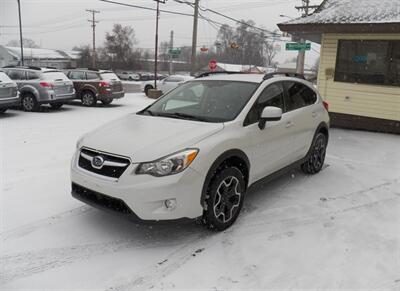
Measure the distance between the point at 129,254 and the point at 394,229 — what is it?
9.65 feet

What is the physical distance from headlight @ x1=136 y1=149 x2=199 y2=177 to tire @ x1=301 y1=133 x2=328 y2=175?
9.81ft

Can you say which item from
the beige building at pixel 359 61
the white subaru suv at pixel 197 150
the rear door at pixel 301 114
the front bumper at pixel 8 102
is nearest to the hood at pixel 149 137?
the white subaru suv at pixel 197 150

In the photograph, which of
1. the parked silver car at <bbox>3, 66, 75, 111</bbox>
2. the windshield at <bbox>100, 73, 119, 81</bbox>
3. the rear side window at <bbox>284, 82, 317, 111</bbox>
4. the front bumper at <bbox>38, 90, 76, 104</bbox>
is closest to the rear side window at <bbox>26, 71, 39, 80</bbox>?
the parked silver car at <bbox>3, 66, 75, 111</bbox>

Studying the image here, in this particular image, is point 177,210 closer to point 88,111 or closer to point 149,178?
point 149,178

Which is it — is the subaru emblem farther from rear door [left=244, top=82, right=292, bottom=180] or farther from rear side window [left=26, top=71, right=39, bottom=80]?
rear side window [left=26, top=71, right=39, bottom=80]

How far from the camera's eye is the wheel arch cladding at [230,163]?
354cm

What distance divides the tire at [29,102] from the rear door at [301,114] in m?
10.1

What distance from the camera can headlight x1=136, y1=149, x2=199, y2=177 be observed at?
3340mm

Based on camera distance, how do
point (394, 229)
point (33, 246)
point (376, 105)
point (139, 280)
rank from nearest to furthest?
1. point (139, 280)
2. point (33, 246)
3. point (394, 229)
4. point (376, 105)

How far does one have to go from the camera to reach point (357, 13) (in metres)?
10.1

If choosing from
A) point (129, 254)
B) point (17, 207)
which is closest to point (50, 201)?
point (17, 207)

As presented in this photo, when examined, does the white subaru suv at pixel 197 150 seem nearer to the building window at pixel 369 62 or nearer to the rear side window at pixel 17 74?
the building window at pixel 369 62

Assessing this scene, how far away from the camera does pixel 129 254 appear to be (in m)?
3.46

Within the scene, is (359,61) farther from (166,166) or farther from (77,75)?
(77,75)
